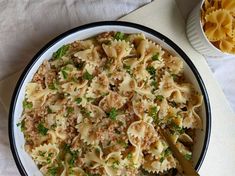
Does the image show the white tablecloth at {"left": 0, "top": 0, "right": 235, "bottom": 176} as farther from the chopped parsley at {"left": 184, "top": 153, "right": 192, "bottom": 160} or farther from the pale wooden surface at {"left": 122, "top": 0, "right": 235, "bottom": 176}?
the chopped parsley at {"left": 184, "top": 153, "right": 192, "bottom": 160}

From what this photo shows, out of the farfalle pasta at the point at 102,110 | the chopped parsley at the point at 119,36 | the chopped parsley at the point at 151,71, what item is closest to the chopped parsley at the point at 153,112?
the farfalle pasta at the point at 102,110

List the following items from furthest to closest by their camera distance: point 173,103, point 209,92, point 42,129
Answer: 1. point 209,92
2. point 173,103
3. point 42,129

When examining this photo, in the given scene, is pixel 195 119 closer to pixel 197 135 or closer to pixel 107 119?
pixel 197 135

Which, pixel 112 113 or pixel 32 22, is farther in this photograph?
pixel 32 22

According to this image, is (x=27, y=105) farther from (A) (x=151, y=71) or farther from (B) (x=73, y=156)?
(A) (x=151, y=71)

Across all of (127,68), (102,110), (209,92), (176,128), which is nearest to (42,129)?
(102,110)

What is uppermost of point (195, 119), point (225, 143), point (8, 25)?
point (8, 25)

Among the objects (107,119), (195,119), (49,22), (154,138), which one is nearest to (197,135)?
(195,119)

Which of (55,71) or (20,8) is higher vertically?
(20,8)
